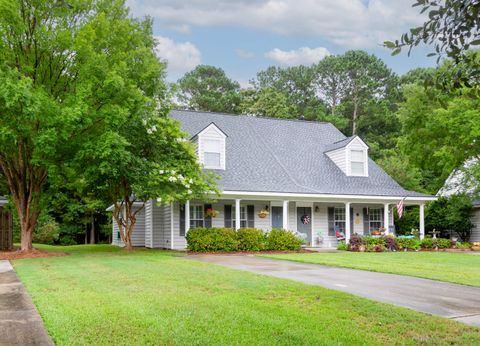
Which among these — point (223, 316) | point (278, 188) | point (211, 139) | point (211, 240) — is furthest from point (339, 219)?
point (223, 316)

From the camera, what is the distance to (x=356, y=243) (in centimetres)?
2116

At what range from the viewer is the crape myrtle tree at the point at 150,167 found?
56.5ft

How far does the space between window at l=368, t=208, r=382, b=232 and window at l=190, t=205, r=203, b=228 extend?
346 inches

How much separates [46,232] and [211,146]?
1667cm

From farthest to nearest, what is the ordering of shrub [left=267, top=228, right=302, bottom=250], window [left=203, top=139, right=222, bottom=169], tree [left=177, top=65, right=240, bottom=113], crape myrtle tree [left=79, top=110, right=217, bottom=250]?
1. tree [left=177, top=65, right=240, bottom=113]
2. window [left=203, top=139, right=222, bottom=169]
3. shrub [left=267, top=228, right=302, bottom=250]
4. crape myrtle tree [left=79, top=110, right=217, bottom=250]

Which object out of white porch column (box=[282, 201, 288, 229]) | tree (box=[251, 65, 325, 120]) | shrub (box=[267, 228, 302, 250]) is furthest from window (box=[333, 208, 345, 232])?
tree (box=[251, 65, 325, 120])

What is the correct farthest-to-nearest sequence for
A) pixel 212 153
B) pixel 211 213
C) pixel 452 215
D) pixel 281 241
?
pixel 452 215, pixel 212 153, pixel 211 213, pixel 281 241

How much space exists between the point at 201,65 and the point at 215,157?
37.8 metres

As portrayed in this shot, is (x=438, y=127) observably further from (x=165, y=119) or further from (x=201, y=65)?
(x=201, y=65)

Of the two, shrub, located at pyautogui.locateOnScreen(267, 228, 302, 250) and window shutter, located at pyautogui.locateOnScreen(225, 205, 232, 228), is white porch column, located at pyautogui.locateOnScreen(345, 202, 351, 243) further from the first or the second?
window shutter, located at pyautogui.locateOnScreen(225, 205, 232, 228)

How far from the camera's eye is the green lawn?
5.38 metres

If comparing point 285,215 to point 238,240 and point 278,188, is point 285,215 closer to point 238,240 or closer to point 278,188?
point 278,188

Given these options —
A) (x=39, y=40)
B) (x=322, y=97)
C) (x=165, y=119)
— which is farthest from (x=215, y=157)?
(x=322, y=97)

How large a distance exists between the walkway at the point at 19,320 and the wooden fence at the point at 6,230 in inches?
593
